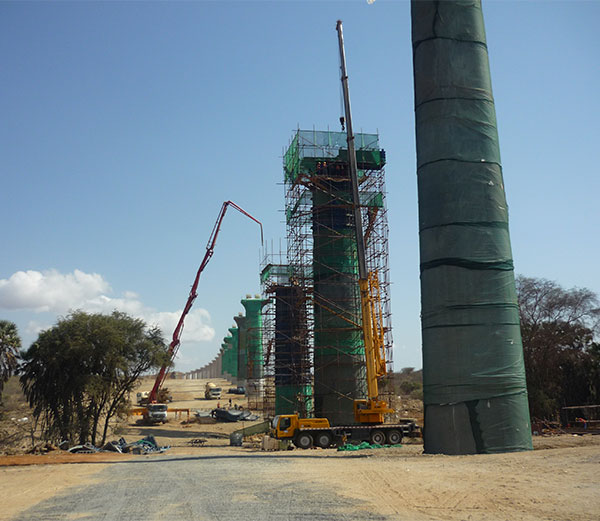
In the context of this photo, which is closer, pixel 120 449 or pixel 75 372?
pixel 120 449

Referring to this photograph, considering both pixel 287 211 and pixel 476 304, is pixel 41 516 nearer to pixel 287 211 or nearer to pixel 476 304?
pixel 476 304

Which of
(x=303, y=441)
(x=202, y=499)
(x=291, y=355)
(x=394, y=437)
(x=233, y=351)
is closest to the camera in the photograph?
(x=202, y=499)

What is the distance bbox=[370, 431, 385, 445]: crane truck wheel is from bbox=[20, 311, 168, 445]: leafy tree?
590 inches

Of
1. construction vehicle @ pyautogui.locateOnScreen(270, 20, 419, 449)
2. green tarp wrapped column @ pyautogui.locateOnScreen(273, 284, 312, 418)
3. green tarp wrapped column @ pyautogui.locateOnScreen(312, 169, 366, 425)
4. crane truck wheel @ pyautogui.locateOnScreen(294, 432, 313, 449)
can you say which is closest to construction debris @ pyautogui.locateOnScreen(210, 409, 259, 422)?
green tarp wrapped column @ pyautogui.locateOnScreen(273, 284, 312, 418)

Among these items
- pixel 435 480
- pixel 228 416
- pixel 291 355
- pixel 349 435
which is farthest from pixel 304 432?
pixel 228 416

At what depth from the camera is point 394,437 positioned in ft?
106

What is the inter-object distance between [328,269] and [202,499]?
104 feet

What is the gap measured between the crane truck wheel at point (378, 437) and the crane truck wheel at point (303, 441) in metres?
3.33

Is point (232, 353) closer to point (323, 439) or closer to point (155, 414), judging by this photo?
point (155, 414)

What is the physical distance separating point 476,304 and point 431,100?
8976 millimetres

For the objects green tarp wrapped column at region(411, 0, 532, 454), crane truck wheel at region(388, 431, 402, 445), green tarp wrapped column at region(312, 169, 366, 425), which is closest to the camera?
green tarp wrapped column at region(411, 0, 532, 454)

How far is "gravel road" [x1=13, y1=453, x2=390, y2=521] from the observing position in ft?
40.4

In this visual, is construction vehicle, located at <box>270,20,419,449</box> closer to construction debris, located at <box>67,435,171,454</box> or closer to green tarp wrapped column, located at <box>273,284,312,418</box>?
construction debris, located at <box>67,435,171,454</box>

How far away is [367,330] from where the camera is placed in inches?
1308
